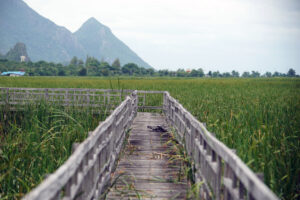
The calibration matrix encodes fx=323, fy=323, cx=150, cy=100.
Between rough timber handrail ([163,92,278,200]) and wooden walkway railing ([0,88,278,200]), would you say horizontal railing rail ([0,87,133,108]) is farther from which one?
rough timber handrail ([163,92,278,200])

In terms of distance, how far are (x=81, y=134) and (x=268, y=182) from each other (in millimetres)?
3249

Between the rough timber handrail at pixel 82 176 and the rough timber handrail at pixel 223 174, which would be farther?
the rough timber handrail at pixel 223 174

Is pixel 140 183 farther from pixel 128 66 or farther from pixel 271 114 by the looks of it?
pixel 128 66

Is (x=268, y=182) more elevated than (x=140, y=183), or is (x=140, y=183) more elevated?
(x=268, y=182)

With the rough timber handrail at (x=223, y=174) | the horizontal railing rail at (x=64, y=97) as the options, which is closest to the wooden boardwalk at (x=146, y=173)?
the rough timber handrail at (x=223, y=174)

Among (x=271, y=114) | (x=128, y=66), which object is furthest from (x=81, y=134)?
(x=128, y=66)

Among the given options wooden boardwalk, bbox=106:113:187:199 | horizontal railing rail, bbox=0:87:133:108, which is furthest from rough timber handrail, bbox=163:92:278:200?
horizontal railing rail, bbox=0:87:133:108

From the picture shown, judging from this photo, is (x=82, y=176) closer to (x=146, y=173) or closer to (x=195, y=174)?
(x=195, y=174)

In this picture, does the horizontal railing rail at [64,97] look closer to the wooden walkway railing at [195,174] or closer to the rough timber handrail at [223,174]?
the wooden walkway railing at [195,174]

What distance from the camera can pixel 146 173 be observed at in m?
5.64

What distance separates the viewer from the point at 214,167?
12.1 ft

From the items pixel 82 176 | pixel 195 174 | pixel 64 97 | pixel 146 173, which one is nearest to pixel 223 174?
pixel 195 174

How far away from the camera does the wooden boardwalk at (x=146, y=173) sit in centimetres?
465

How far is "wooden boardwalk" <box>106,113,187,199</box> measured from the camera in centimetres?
465
